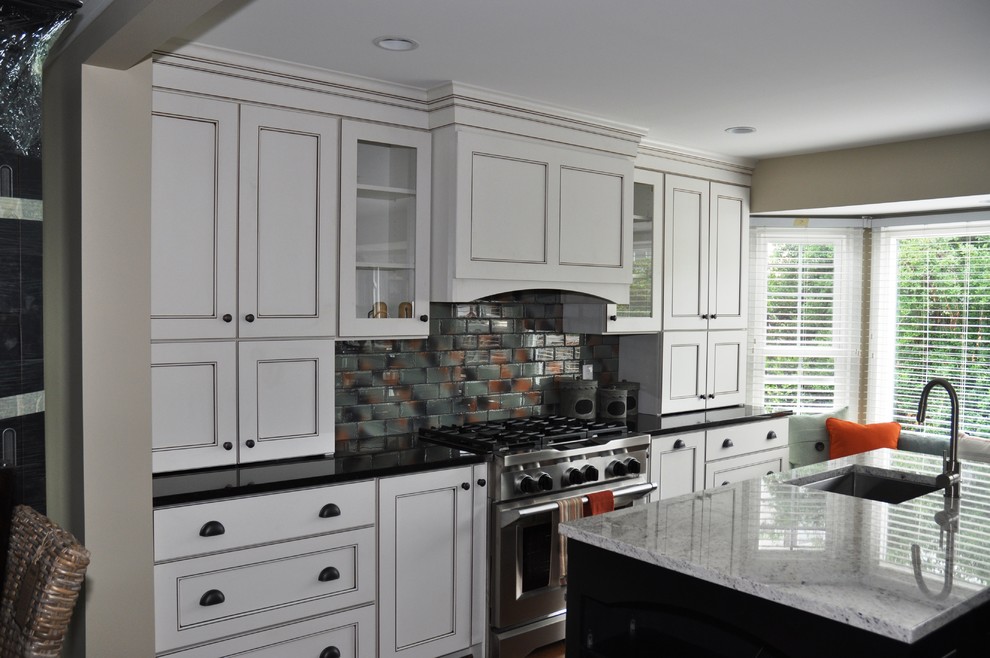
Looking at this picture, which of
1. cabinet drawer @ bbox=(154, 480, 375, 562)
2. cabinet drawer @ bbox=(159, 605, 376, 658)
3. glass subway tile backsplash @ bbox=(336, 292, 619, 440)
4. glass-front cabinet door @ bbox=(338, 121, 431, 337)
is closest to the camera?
cabinet drawer @ bbox=(154, 480, 375, 562)

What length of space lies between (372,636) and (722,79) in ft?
8.28

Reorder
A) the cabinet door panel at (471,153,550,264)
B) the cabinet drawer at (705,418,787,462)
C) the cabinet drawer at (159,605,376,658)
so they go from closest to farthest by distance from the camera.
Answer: the cabinet drawer at (159,605,376,658), the cabinet door panel at (471,153,550,264), the cabinet drawer at (705,418,787,462)

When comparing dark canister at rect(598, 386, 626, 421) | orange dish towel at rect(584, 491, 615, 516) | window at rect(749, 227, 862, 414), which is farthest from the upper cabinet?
window at rect(749, 227, 862, 414)

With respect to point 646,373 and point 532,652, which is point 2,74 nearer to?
point 532,652

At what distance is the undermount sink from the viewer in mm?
2857

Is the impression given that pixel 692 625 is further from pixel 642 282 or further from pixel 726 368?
pixel 726 368

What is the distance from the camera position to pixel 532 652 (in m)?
3.50

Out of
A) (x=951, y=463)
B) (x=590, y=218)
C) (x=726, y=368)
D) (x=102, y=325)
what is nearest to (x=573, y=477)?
(x=590, y=218)

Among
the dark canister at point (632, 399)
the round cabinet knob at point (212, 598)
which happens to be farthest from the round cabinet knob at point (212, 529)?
the dark canister at point (632, 399)

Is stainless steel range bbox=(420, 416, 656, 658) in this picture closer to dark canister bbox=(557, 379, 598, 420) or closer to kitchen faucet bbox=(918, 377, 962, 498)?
dark canister bbox=(557, 379, 598, 420)

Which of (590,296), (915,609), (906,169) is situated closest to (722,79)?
(590,296)

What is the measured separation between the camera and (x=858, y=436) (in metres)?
4.75

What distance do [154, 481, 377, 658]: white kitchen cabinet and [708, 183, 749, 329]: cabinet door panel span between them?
2.59 m

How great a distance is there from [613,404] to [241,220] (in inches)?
85.1
